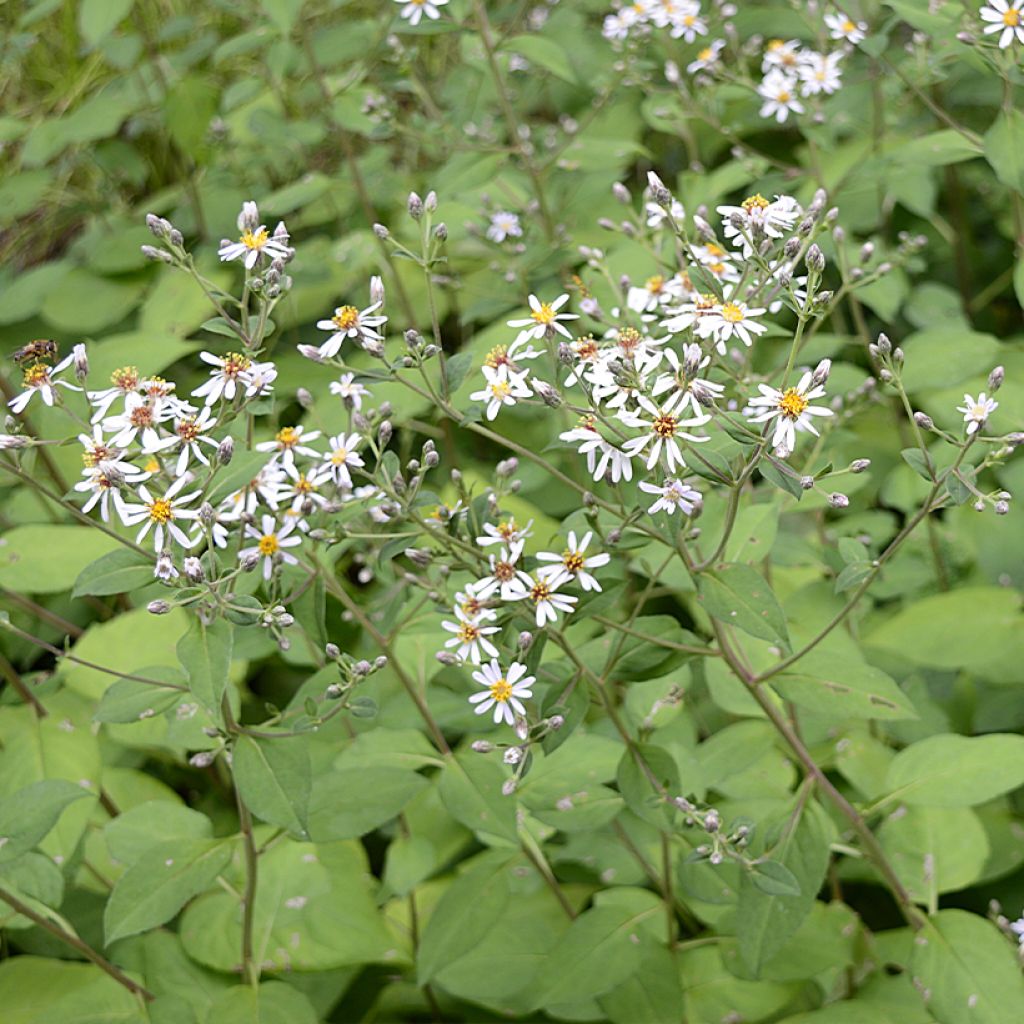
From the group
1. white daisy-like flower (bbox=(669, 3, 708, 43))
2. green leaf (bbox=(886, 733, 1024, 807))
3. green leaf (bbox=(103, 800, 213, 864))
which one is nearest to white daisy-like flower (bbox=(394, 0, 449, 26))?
white daisy-like flower (bbox=(669, 3, 708, 43))

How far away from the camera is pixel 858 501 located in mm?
3943

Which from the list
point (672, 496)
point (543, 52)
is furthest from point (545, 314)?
point (543, 52)

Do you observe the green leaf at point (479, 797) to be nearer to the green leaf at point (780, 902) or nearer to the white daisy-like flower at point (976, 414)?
the green leaf at point (780, 902)

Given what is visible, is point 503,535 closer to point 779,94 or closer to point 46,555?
point 46,555

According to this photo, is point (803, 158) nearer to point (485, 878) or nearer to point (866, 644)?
point (866, 644)

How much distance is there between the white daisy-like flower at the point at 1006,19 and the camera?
284 centimetres

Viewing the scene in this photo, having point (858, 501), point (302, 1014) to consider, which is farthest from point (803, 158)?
point (302, 1014)

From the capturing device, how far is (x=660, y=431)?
2043 millimetres

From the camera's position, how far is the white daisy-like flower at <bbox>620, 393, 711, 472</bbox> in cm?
200

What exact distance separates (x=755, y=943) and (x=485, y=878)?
64cm

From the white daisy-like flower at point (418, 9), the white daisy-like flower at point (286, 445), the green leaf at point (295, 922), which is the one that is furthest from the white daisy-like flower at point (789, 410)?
the white daisy-like flower at point (418, 9)

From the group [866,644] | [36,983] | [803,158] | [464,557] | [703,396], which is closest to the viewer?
[703,396]

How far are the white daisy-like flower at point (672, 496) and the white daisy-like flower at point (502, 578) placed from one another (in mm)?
246

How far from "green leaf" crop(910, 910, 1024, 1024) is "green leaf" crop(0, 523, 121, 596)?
2292 millimetres
